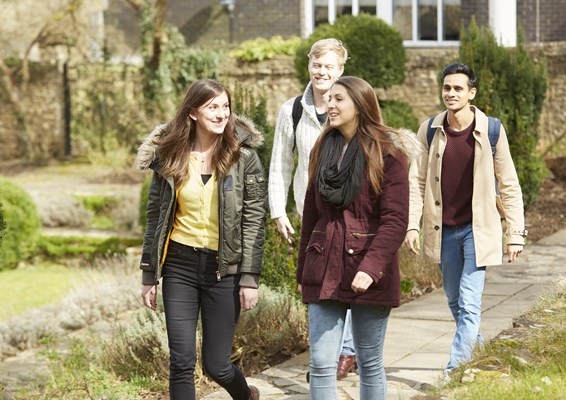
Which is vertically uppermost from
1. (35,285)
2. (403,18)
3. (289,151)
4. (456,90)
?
(403,18)

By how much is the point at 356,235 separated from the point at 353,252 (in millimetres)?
73

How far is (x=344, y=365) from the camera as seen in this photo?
20.2 feet

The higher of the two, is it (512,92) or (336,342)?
(512,92)

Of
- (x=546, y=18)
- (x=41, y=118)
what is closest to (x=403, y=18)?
(x=546, y=18)

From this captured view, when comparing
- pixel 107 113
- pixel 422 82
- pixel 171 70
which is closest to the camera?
pixel 422 82

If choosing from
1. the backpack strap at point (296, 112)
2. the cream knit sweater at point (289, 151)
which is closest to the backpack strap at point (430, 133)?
the cream knit sweater at point (289, 151)

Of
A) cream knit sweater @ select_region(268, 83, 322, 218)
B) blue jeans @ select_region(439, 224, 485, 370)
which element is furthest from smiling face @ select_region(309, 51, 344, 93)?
blue jeans @ select_region(439, 224, 485, 370)

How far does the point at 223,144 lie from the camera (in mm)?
5172

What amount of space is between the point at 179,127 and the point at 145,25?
1628 cm

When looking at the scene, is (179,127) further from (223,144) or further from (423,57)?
(423,57)

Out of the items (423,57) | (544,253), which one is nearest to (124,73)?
(423,57)

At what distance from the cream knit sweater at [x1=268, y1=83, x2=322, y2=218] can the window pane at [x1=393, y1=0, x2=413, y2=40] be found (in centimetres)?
1488

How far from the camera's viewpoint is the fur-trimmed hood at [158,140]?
5.17 metres

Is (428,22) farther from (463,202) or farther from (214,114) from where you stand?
(214,114)
